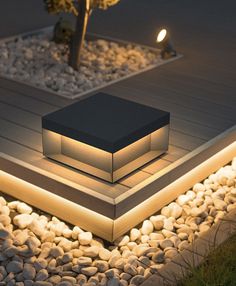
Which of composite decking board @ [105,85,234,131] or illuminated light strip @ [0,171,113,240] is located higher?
composite decking board @ [105,85,234,131]

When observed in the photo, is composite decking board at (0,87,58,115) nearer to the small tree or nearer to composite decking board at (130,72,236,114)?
the small tree

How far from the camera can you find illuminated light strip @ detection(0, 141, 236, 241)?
11.1ft

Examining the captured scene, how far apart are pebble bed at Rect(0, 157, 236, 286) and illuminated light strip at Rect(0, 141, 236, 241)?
0.14 feet

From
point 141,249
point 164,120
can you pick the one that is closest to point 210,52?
point 164,120

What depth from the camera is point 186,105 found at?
15.3 ft

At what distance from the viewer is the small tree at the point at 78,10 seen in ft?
16.8

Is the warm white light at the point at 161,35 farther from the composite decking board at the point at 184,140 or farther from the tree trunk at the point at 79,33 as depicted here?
the composite decking board at the point at 184,140

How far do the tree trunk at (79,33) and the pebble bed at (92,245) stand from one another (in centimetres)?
192

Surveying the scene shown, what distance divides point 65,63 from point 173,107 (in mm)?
1339

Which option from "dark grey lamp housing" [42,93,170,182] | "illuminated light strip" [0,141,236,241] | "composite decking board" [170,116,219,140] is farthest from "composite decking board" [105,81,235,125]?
"dark grey lamp housing" [42,93,170,182]

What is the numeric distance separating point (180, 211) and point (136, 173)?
343 millimetres

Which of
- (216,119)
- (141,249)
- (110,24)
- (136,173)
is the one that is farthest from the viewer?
(110,24)

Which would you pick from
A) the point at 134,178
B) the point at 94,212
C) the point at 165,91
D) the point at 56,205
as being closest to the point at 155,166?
the point at 134,178

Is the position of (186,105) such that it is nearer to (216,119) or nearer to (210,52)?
(216,119)
